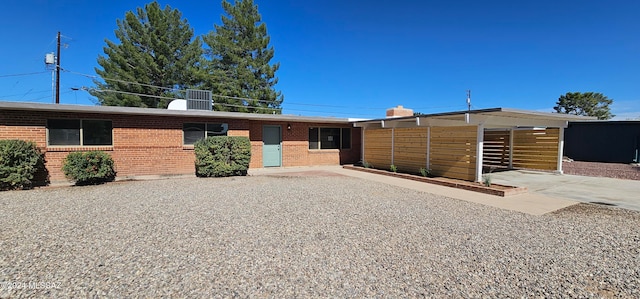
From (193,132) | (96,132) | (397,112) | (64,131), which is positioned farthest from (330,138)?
(64,131)

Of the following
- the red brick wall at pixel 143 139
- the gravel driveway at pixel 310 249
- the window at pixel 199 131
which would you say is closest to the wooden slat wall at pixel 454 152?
the gravel driveway at pixel 310 249

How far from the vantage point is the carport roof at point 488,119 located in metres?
7.93

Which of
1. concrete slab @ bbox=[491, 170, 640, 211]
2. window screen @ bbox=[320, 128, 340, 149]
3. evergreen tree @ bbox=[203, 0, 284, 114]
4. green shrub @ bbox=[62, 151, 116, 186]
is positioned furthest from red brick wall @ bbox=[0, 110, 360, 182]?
evergreen tree @ bbox=[203, 0, 284, 114]

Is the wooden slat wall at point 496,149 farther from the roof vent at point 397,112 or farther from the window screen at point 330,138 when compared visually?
the window screen at point 330,138

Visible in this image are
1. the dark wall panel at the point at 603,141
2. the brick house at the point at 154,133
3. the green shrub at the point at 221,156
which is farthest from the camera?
the dark wall panel at the point at 603,141

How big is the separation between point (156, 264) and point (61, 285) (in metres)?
0.76

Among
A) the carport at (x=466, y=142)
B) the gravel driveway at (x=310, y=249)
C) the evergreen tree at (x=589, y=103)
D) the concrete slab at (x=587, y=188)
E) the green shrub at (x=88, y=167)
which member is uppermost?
the evergreen tree at (x=589, y=103)

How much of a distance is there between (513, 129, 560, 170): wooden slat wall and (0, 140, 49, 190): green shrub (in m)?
16.1

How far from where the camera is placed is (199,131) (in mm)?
10828

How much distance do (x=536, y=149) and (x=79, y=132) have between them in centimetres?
1577

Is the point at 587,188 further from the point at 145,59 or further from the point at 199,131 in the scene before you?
the point at 145,59

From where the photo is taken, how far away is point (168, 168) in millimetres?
10289

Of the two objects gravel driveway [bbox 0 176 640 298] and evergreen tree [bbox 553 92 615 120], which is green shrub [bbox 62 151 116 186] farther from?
evergreen tree [bbox 553 92 615 120]

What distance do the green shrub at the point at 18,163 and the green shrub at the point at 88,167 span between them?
70cm
